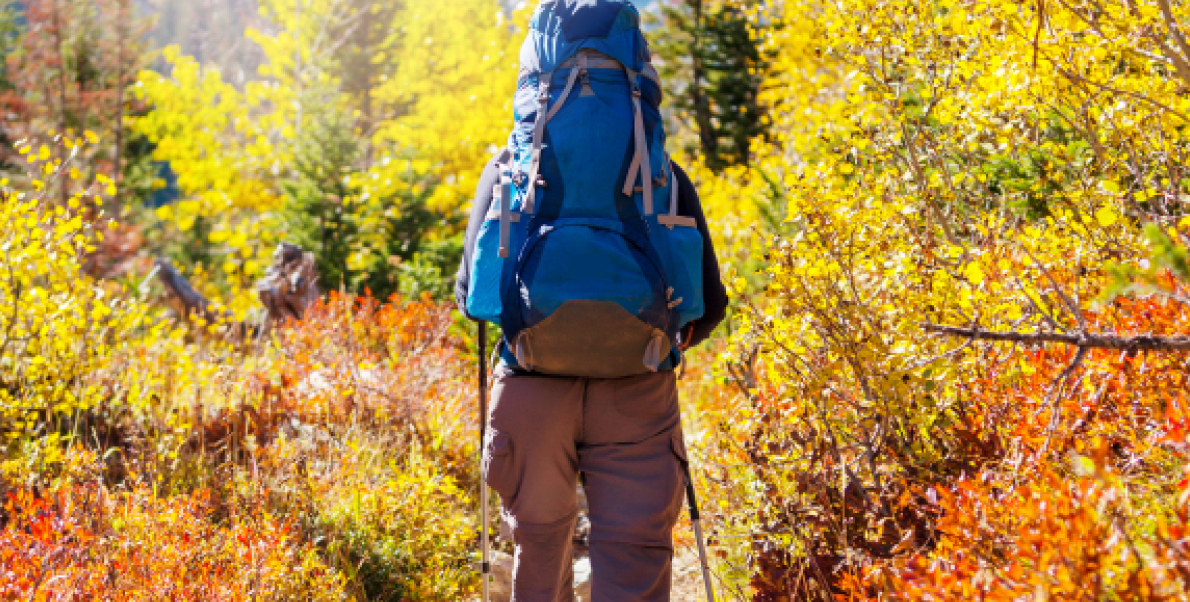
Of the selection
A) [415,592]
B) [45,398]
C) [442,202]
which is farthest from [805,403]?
[442,202]

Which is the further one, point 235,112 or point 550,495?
point 235,112

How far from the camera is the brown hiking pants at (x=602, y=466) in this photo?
2133 millimetres

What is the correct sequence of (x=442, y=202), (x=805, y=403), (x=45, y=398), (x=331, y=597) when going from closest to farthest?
1. (x=805, y=403)
2. (x=331, y=597)
3. (x=45, y=398)
4. (x=442, y=202)

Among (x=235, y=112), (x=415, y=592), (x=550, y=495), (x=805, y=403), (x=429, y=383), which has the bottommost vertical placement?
(x=415, y=592)

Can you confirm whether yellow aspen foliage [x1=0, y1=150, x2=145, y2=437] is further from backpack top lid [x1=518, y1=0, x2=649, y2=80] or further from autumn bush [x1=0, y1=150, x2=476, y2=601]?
backpack top lid [x1=518, y1=0, x2=649, y2=80]

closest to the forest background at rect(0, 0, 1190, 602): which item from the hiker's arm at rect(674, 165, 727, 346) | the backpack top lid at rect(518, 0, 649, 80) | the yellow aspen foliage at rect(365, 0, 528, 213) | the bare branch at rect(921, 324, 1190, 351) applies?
the bare branch at rect(921, 324, 1190, 351)

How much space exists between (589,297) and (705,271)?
0.45 meters

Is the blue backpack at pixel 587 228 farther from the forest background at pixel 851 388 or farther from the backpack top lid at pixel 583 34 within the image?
the forest background at pixel 851 388

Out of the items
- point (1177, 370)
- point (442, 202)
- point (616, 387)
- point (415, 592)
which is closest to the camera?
point (1177, 370)

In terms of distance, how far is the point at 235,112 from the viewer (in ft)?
26.5

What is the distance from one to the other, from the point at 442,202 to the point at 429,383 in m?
3.85

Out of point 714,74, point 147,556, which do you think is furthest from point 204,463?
point 714,74

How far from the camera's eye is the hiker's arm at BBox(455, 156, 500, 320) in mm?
2135

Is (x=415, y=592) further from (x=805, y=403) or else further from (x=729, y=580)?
(x=805, y=403)
